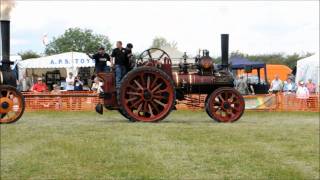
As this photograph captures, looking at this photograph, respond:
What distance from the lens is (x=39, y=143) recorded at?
1142cm

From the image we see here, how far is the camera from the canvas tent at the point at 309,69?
2719 cm

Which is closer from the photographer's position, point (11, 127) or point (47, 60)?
point (11, 127)

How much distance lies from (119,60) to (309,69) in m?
14.7

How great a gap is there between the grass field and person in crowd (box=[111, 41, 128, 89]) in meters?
1.40

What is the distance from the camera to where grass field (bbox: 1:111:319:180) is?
31.9 ft

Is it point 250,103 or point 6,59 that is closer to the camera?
point 6,59

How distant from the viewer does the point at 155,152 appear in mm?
10750

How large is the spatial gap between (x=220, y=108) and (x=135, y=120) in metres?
2.18

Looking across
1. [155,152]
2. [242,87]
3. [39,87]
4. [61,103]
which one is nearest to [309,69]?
[242,87]

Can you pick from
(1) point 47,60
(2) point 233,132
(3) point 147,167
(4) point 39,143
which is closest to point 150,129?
(2) point 233,132

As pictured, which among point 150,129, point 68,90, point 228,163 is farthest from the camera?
point 68,90

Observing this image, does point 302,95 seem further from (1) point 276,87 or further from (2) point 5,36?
(2) point 5,36

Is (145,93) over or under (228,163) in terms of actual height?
over

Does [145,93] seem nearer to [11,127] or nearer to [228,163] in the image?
[11,127]
